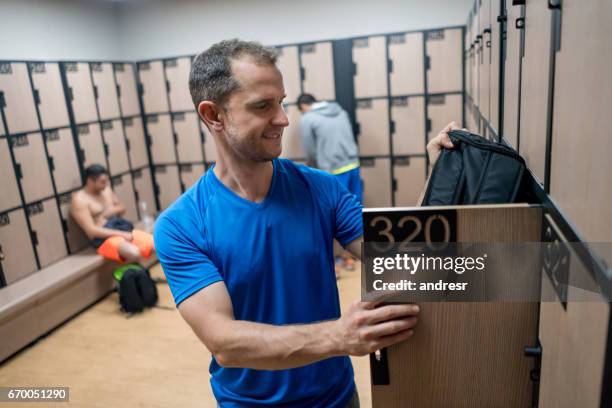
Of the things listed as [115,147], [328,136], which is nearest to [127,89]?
[115,147]

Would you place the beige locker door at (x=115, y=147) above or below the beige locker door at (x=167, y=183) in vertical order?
above

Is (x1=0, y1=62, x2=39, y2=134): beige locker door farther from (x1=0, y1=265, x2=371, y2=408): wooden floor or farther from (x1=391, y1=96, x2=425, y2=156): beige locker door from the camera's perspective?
(x1=391, y1=96, x2=425, y2=156): beige locker door

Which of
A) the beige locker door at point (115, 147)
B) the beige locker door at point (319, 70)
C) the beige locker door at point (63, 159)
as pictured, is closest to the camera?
the beige locker door at point (63, 159)

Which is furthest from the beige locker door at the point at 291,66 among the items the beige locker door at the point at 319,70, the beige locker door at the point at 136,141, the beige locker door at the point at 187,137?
the beige locker door at the point at 136,141

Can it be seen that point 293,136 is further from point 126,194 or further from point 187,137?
point 126,194

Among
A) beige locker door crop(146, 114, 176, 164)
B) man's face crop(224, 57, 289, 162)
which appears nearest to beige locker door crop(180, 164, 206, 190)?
beige locker door crop(146, 114, 176, 164)

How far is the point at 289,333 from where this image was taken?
902mm

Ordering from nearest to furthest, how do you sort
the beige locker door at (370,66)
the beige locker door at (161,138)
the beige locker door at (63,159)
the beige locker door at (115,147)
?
the beige locker door at (63,159) → the beige locker door at (370,66) → the beige locker door at (115,147) → the beige locker door at (161,138)

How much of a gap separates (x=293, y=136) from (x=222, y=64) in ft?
12.2

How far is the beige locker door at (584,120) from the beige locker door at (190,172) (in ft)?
15.8

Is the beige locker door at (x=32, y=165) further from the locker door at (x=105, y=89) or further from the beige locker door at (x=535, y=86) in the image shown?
the beige locker door at (x=535, y=86)

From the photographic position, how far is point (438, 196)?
3.05 ft

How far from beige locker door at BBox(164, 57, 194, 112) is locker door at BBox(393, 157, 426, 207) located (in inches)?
94.2

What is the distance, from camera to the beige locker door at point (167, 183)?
212 inches
